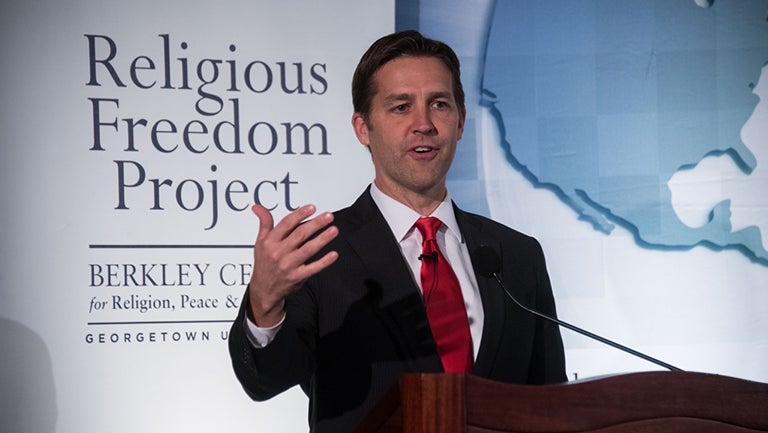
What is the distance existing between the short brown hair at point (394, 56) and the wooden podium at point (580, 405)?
1480mm

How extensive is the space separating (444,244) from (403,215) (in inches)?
6.1

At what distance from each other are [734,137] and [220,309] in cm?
220

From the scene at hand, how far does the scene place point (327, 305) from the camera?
7.57ft

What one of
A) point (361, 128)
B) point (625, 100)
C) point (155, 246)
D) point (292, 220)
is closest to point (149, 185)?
point (155, 246)

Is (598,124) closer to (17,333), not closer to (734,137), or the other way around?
(734,137)

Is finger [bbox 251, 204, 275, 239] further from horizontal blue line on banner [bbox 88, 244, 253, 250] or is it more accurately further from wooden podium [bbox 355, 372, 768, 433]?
horizontal blue line on banner [bbox 88, 244, 253, 250]

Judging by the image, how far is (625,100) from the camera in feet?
11.9

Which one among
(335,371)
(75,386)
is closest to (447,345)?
(335,371)

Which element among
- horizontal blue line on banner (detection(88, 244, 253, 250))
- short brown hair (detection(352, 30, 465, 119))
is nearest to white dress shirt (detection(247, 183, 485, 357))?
short brown hair (detection(352, 30, 465, 119))

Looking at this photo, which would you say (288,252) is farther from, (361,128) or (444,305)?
(361,128)

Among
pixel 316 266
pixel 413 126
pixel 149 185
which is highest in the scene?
pixel 413 126

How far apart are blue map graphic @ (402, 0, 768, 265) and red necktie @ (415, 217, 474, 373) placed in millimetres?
1055

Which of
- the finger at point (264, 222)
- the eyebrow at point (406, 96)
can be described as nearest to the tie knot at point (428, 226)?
the eyebrow at point (406, 96)

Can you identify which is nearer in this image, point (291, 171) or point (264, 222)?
point (264, 222)
